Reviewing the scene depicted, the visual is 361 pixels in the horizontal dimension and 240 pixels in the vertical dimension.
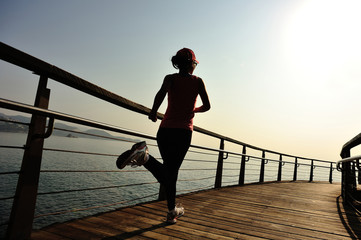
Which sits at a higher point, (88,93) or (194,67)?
(194,67)

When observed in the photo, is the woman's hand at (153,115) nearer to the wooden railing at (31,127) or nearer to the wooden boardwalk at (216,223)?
the wooden railing at (31,127)

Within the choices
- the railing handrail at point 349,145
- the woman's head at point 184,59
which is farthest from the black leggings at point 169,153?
the railing handrail at point 349,145

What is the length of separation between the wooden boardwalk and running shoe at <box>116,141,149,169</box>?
53 centimetres

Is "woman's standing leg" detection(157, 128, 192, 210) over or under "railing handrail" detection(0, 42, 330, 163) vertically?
under

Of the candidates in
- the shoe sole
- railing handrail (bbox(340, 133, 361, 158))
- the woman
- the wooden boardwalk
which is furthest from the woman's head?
railing handrail (bbox(340, 133, 361, 158))

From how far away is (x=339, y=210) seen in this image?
3271 millimetres

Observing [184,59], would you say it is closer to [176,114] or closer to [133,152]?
[176,114]

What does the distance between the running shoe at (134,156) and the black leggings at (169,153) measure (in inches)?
5.7

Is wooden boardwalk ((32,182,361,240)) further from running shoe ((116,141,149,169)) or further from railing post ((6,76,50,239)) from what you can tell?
running shoe ((116,141,149,169))

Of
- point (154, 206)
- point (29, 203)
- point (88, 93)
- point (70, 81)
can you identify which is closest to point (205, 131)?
point (154, 206)

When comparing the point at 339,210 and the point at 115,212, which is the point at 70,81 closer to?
the point at 115,212

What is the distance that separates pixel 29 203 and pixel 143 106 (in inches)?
50.2

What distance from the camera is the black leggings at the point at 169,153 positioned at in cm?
204

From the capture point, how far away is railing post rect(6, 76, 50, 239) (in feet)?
4.42
